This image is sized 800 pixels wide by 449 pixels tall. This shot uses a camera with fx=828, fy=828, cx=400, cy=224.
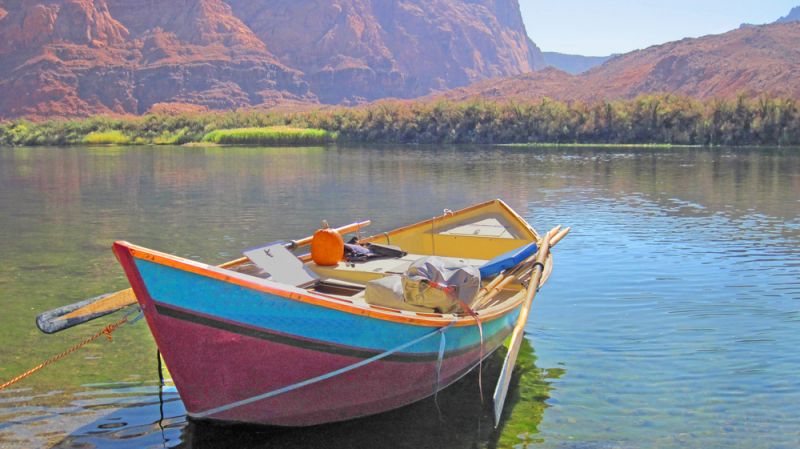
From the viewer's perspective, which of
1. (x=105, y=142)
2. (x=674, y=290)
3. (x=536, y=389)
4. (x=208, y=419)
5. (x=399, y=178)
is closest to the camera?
(x=208, y=419)

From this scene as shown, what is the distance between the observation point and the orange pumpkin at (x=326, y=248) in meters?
12.0

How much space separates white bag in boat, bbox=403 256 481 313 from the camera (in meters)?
9.41

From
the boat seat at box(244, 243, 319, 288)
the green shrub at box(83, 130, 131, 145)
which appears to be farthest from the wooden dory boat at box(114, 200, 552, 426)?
the green shrub at box(83, 130, 131, 145)

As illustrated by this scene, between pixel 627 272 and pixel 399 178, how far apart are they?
87.7ft

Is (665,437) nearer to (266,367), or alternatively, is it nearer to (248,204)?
(266,367)

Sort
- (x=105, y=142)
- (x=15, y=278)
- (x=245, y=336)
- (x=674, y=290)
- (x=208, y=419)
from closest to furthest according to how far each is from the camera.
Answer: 1. (x=245, y=336)
2. (x=208, y=419)
3. (x=674, y=290)
4. (x=15, y=278)
5. (x=105, y=142)

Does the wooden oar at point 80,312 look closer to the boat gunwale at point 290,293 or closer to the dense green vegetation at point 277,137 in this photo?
the boat gunwale at point 290,293

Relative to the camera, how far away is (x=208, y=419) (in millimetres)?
8516

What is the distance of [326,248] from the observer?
12.0 meters

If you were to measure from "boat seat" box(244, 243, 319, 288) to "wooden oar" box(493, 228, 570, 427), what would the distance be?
9.01 ft

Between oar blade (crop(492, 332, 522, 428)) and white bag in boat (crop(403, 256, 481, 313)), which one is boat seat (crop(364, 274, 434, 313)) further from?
oar blade (crop(492, 332, 522, 428))

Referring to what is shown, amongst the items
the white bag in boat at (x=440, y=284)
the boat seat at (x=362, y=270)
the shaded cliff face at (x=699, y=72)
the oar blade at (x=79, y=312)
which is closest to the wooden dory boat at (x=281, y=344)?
the white bag in boat at (x=440, y=284)

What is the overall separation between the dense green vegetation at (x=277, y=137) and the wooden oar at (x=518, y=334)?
84969 mm

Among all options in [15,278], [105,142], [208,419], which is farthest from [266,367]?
[105,142]
